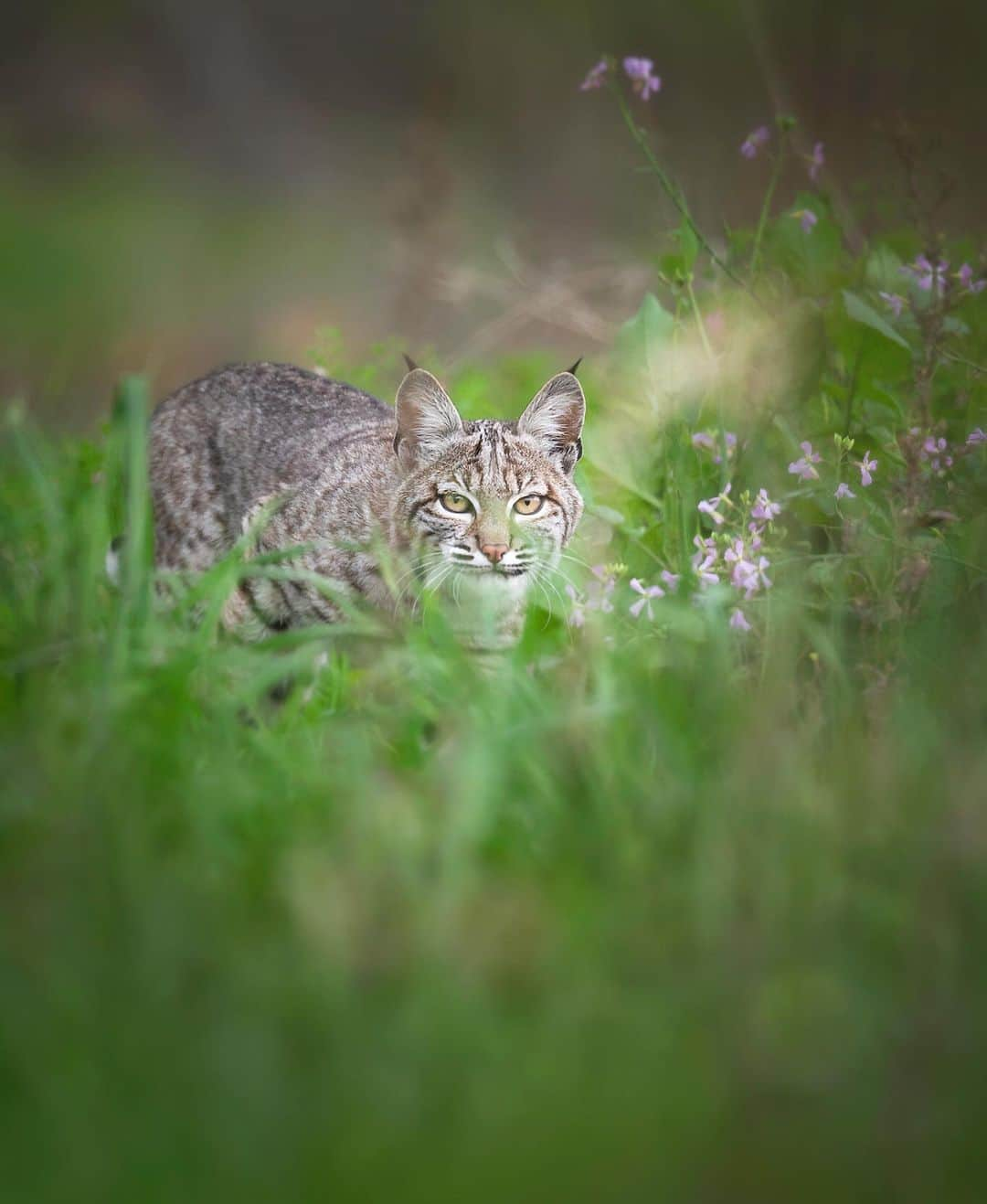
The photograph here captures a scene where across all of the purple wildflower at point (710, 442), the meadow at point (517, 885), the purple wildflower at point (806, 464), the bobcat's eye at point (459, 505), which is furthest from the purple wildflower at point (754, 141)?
the bobcat's eye at point (459, 505)

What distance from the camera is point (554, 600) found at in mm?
3949

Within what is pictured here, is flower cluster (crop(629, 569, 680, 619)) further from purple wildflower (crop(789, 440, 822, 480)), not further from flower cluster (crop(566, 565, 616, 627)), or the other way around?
purple wildflower (crop(789, 440, 822, 480))

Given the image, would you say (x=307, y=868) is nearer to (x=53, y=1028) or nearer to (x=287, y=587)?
(x=53, y=1028)

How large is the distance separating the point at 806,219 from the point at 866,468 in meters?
1.19

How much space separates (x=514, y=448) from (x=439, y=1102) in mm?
2821

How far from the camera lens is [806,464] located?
3.74 meters

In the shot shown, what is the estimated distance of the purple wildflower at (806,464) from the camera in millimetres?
3729

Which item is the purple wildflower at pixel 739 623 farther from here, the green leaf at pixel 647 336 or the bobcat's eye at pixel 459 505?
the green leaf at pixel 647 336

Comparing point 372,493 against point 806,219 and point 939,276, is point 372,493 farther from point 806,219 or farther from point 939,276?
point 939,276

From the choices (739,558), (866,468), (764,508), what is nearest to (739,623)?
(739,558)

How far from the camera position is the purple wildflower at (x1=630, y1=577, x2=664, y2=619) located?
340 cm

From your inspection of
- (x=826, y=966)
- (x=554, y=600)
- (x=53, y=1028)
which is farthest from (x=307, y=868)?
(x=554, y=600)

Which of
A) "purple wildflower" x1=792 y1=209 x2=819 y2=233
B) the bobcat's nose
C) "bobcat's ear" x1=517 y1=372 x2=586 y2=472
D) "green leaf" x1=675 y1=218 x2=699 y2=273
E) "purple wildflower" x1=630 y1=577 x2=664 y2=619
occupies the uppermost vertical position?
"purple wildflower" x1=792 y1=209 x2=819 y2=233

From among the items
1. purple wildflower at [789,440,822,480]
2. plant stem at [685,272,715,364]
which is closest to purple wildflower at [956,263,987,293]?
purple wildflower at [789,440,822,480]
